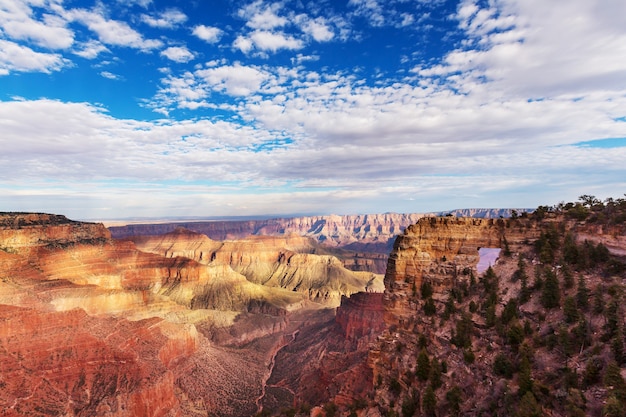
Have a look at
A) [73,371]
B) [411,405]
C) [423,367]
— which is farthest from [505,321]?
[73,371]

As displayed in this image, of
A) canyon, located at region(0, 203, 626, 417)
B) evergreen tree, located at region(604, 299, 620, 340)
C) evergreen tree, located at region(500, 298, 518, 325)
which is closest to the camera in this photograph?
evergreen tree, located at region(604, 299, 620, 340)

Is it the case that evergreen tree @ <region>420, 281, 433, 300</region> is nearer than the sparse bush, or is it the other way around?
the sparse bush

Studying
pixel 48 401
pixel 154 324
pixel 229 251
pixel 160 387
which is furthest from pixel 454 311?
pixel 229 251

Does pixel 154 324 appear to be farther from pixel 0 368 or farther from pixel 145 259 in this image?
pixel 145 259

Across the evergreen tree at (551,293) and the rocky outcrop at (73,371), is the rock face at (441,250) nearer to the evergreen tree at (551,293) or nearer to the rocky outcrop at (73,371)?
the evergreen tree at (551,293)

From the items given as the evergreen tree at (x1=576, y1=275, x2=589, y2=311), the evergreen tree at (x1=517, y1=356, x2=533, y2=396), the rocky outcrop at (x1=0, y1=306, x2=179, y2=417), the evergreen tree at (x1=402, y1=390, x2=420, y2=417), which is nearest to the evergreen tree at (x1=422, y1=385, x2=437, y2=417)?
the evergreen tree at (x1=402, y1=390, x2=420, y2=417)

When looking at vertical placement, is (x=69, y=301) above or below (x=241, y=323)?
above

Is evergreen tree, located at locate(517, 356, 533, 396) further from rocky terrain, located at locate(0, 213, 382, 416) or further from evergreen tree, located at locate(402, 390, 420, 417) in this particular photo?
rocky terrain, located at locate(0, 213, 382, 416)

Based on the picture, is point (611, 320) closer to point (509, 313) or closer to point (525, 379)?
point (525, 379)
